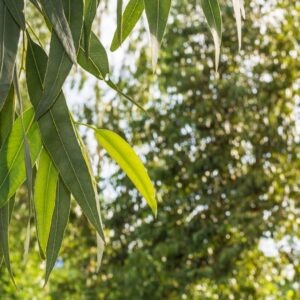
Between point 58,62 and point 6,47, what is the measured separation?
65 millimetres

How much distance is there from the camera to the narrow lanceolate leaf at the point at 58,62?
3.40ft

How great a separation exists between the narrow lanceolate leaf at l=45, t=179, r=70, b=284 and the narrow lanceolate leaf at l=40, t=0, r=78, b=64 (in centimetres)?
31

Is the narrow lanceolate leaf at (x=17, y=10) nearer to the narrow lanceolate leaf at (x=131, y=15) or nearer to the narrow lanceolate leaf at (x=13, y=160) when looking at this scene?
the narrow lanceolate leaf at (x=13, y=160)

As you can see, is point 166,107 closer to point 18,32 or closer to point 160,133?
point 160,133

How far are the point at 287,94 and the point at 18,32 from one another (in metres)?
4.04

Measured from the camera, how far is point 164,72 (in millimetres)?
5129

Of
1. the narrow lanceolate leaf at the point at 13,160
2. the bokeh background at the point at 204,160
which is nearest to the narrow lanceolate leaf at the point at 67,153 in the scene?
the narrow lanceolate leaf at the point at 13,160

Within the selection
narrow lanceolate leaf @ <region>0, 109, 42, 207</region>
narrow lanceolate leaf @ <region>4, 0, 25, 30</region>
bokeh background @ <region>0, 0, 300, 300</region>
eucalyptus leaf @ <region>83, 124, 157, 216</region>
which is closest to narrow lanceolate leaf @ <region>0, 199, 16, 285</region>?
narrow lanceolate leaf @ <region>0, 109, 42, 207</region>

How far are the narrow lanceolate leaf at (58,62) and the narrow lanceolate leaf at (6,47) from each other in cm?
4

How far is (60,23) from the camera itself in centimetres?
104

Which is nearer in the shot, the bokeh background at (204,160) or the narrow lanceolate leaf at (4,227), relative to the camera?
the narrow lanceolate leaf at (4,227)

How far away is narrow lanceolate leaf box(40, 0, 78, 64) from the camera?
101cm

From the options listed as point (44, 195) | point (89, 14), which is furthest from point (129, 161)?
point (89, 14)

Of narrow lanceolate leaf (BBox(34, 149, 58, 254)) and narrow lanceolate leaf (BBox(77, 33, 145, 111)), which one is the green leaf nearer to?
narrow lanceolate leaf (BBox(77, 33, 145, 111))
